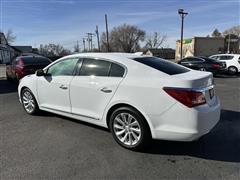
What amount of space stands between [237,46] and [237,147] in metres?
62.7

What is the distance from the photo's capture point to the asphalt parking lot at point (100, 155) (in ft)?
10.8

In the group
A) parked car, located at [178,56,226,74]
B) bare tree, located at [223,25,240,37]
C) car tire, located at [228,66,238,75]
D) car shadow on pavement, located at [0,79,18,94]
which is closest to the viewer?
car shadow on pavement, located at [0,79,18,94]

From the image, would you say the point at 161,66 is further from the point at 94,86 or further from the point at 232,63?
the point at 232,63

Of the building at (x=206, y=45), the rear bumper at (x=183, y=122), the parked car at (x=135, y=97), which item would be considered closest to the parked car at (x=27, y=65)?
the parked car at (x=135, y=97)

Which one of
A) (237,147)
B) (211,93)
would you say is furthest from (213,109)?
(237,147)

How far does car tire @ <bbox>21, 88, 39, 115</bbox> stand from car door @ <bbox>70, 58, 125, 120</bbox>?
5.16 feet

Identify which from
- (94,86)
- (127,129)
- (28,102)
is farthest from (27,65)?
(127,129)

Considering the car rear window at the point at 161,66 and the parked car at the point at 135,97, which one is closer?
the parked car at the point at 135,97

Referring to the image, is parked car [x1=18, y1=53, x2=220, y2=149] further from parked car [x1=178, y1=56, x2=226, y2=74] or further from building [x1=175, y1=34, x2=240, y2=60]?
building [x1=175, y1=34, x2=240, y2=60]

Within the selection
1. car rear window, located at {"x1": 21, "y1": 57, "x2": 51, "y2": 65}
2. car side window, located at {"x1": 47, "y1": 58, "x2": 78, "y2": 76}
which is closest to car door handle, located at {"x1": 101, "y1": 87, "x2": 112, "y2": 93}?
car side window, located at {"x1": 47, "y1": 58, "x2": 78, "y2": 76}

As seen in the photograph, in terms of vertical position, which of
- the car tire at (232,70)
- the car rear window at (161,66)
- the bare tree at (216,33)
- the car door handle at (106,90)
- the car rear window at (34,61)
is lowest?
the car tire at (232,70)

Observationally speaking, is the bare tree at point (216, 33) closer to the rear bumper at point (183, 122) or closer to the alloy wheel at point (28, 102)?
the alloy wheel at point (28, 102)

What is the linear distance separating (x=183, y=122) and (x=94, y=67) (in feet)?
6.33

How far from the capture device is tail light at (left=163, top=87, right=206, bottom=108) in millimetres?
3422
